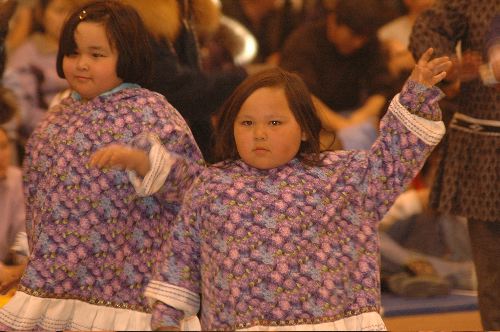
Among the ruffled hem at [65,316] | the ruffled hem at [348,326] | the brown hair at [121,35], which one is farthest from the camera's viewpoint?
the brown hair at [121,35]

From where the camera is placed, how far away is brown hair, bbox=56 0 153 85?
290cm

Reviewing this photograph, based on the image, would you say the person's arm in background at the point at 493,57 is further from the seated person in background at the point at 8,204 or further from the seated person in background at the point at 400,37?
the seated person in background at the point at 400,37

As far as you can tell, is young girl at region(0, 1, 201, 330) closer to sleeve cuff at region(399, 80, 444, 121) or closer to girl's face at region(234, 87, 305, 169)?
girl's face at region(234, 87, 305, 169)

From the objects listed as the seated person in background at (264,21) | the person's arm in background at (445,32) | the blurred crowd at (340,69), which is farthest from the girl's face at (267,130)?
the seated person in background at (264,21)

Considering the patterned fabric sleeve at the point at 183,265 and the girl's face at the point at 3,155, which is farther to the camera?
the girl's face at the point at 3,155

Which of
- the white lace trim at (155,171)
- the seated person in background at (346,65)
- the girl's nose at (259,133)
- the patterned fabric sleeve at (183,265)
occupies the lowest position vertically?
the seated person in background at (346,65)

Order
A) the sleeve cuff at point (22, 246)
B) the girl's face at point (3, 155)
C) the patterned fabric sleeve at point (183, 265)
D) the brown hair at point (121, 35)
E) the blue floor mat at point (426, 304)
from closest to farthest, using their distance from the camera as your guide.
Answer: the patterned fabric sleeve at point (183, 265) → the brown hair at point (121, 35) → the sleeve cuff at point (22, 246) → the girl's face at point (3, 155) → the blue floor mat at point (426, 304)

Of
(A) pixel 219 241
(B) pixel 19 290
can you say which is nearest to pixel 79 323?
(B) pixel 19 290

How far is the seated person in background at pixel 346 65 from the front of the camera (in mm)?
4984

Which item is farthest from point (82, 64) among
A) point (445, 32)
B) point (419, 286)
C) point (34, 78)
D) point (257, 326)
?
point (419, 286)

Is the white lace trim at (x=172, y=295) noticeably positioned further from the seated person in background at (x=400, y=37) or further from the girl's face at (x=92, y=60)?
the seated person in background at (x=400, y=37)

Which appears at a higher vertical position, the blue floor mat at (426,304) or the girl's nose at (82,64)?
the girl's nose at (82,64)

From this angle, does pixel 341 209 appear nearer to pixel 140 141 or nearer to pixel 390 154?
pixel 390 154

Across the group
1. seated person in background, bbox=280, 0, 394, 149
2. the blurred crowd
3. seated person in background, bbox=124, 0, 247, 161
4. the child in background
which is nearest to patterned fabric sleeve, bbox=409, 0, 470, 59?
seated person in background, bbox=124, 0, 247, 161
